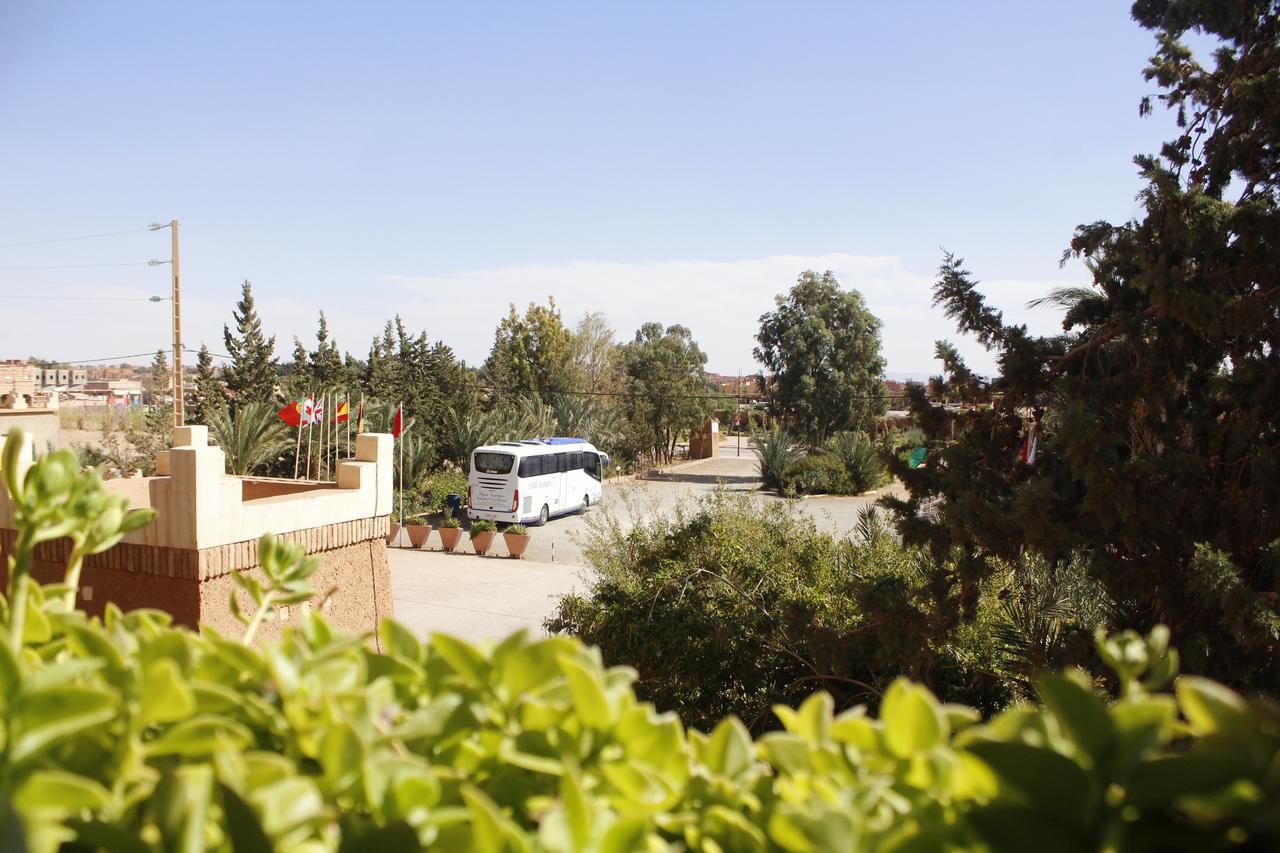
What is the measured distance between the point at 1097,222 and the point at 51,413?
22.5 m

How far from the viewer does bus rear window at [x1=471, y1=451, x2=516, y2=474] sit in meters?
21.4

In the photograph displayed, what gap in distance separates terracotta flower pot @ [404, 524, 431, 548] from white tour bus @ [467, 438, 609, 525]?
1918 millimetres

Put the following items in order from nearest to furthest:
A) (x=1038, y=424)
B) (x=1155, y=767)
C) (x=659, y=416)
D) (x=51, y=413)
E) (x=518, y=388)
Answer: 1. (x=1155, y=767)
2. (x=1038, y=424)
3. (x=51, y=413)
4. (x=518, y=388)
5. (x=659, y=416)

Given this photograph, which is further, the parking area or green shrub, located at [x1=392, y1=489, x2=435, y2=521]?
green shrub, located at [x1=392, y1=489, x2=435, y2=521]

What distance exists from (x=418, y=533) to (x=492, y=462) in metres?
2.64

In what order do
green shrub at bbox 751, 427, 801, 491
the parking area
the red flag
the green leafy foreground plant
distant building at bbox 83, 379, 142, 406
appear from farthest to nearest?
distant building at bbox 83, 379, 142, 406 < green shrub at bbox 751, 427, 801, 491 < the red flag < the parking area < the green leafy foreground plant

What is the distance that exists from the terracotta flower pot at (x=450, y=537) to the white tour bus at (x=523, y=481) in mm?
1903

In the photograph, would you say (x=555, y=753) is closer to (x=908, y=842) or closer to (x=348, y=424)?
(x=908, y=842)

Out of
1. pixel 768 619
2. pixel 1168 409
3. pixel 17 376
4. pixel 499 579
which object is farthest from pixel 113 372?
pixel 1168 409

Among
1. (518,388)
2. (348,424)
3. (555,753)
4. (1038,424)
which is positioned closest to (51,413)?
(348,424)

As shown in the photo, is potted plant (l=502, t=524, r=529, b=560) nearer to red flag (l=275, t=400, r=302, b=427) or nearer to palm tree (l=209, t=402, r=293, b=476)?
red flag (l=275, t=400, r=302, b=427)

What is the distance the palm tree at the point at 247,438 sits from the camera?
19125 mm

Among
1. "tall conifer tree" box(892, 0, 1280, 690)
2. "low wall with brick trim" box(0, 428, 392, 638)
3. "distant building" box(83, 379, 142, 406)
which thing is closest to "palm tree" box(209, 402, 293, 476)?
"low wall with brick trim" box(0, 428, 392, 638)

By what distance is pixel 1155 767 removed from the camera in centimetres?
53
